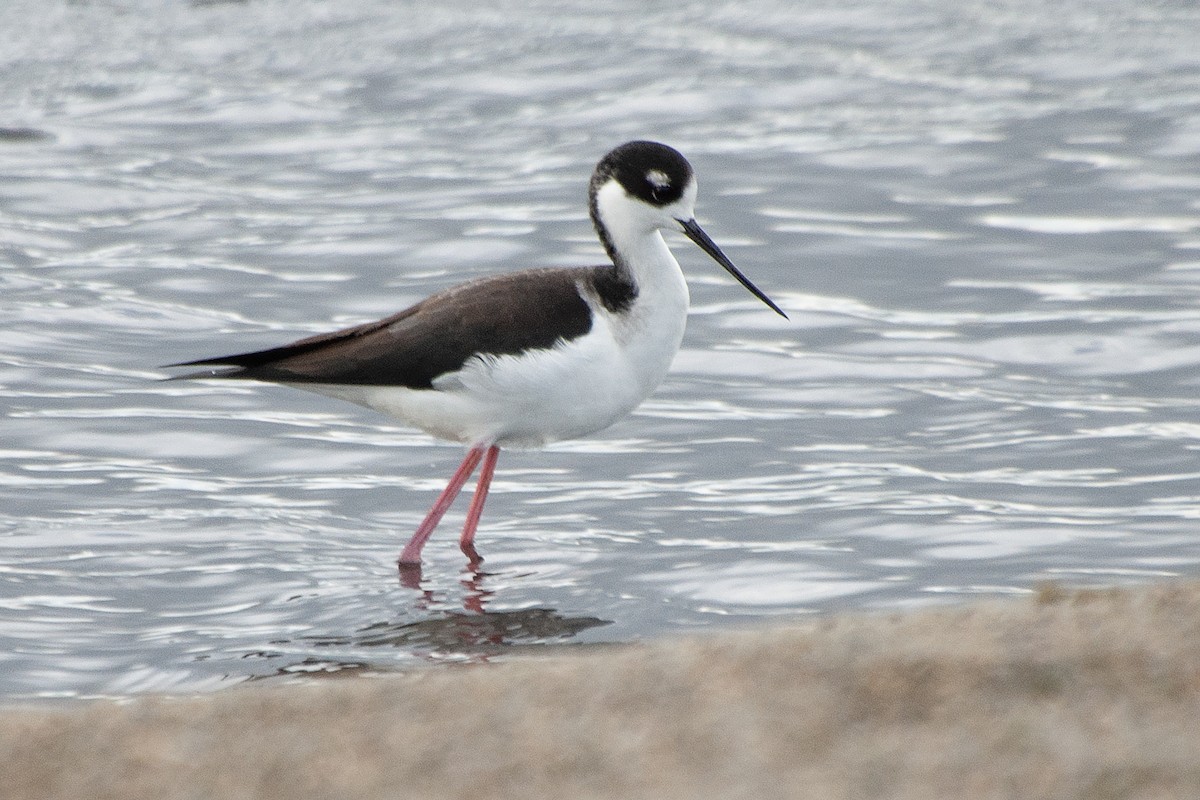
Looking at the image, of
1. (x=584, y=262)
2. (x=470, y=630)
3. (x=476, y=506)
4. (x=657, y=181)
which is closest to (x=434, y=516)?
(x=476, y=506)

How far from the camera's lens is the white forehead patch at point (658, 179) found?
7.01m

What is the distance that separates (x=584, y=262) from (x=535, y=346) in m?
5.17

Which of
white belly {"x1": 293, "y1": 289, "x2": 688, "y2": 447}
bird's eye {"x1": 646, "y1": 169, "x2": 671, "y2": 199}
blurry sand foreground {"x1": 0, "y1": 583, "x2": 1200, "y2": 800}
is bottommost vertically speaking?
blurry sand foreground {"x1": 0, "y1": 583, "x2": 1200, "y2": 800}

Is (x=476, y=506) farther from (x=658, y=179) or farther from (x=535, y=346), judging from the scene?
(x=658, y=179)

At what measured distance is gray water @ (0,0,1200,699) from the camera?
6.96 metres

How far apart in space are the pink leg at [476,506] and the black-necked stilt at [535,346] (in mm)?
169

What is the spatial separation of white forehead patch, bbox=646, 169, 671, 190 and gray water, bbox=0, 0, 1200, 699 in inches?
59.0

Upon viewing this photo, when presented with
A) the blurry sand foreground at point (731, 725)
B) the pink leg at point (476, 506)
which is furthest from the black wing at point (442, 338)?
the blurry sand foreground at point (731, 725)

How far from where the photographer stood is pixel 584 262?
11719mm

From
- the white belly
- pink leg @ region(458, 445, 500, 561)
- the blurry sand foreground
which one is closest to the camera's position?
the blurry sand foreground

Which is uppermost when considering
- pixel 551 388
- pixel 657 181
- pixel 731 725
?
A: pixel 657 181

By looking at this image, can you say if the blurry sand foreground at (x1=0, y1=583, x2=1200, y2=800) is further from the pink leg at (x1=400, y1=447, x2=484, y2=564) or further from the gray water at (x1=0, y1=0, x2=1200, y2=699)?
the pink leg at (x1=400, y1=447, x2=484, y2=564)

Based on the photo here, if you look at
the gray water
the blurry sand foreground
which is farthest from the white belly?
the blurry sand foreground

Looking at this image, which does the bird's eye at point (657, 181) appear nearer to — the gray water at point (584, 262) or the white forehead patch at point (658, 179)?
the white forehead patch at point (658, 179)
